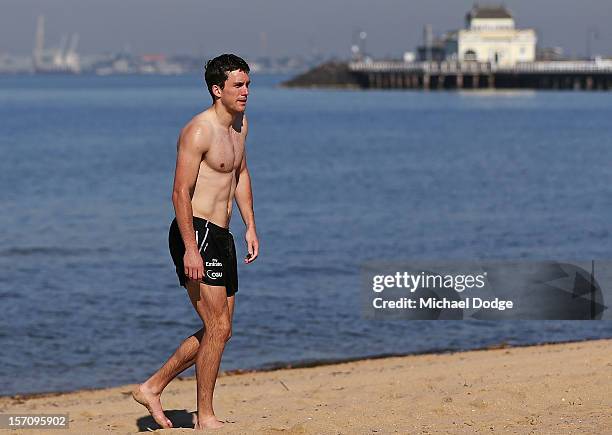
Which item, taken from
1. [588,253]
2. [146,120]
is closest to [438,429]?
[588,253]

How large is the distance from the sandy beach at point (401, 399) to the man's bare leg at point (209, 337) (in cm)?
15

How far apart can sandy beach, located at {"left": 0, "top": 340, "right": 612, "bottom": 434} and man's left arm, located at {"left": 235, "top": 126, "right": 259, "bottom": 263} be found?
988 millimetres

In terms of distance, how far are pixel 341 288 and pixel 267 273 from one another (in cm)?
175

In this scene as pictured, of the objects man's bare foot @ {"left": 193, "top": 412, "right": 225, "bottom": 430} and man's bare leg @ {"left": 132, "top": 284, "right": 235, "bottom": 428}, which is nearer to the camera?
man's bare foot @ {"left": 193, "top": 412, "right": 225, "bottom": 430}

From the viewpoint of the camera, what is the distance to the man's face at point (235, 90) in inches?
262

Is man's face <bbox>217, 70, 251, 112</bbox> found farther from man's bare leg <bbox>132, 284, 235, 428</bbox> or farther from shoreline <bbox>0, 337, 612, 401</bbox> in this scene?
shoreline <bbox>0, 337, 612, 401</bbox>

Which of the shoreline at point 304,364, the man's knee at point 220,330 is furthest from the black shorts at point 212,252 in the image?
the shoreline at point 304,364

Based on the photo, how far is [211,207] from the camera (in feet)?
22.2

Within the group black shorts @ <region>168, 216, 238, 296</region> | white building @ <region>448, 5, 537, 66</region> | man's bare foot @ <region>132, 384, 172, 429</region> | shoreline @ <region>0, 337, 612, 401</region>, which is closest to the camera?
black shorts @ <region>168, 216, 238, 296</region>

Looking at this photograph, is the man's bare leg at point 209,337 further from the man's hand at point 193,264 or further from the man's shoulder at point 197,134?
the man's shoulder at point 197,134

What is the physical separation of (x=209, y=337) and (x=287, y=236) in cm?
1709

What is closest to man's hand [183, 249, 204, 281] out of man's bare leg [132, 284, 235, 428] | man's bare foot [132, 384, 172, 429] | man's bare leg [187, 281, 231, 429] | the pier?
man's bare leg [187, 281, 231, 429]

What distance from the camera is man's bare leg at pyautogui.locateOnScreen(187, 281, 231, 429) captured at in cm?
674

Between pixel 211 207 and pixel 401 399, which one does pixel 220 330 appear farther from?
pixel 401 399
